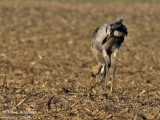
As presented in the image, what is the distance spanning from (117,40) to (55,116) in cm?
274

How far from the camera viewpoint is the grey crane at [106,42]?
7333 mm

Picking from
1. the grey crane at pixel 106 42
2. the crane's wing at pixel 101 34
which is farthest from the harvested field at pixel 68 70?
the crane's wing at pixel 101 34

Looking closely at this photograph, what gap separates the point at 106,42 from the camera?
7750mm

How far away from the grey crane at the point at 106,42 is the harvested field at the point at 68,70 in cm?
61

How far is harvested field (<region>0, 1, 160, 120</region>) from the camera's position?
20.7ft

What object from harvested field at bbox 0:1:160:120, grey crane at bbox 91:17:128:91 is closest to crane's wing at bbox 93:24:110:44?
grey crane at bbox 91:17:128:91

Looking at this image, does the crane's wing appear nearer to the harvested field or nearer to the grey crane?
the grey crane

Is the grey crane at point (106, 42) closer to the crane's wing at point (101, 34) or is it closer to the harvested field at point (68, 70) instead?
the crane's wing at point (101, 34)

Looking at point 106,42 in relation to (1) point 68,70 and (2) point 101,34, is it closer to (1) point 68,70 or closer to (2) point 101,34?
(2) point 101,34

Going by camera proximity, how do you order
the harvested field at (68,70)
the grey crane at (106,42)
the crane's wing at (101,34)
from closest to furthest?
the harvested field at (68,70) → the grey crane at (106,42) → the crane's wing at (101,34)

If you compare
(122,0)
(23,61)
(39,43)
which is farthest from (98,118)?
(122,0)

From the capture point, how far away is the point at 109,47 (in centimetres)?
788

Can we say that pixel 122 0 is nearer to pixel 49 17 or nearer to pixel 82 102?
pixel 49 17

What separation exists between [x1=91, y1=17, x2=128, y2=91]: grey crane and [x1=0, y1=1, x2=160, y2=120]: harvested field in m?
0.61
